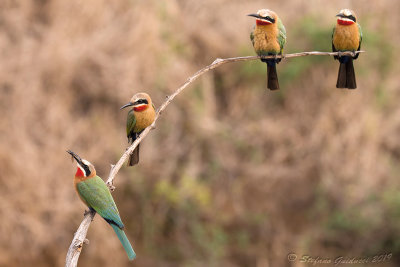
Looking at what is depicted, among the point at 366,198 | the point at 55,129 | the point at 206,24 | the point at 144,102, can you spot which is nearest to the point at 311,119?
the point at 366,198

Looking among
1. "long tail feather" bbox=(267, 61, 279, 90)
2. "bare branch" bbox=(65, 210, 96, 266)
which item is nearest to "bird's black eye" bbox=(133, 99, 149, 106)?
"long tail feather" bbox=(267, 61, 279, 90)

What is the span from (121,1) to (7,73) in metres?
2.12

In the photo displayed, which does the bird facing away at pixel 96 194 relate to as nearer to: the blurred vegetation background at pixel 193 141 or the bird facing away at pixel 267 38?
the bird facing away at pixel 267 38

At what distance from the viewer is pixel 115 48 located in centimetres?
897

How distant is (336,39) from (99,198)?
1.35 metres

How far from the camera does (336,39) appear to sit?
10.1 feet

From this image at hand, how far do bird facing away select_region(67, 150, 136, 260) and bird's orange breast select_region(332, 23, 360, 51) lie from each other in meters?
1.27

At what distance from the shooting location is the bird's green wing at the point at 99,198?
3086 mm

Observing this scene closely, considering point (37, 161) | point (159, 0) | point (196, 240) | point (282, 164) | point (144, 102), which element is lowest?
point (196, 240)

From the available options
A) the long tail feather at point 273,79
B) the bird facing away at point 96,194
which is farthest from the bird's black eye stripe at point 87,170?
the long tail feather at point 273,79

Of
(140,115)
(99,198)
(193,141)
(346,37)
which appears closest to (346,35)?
(346,37)

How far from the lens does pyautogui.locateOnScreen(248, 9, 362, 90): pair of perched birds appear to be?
2.90m

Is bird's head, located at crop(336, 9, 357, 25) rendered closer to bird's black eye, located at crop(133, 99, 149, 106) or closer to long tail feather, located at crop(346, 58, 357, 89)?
long tail feather, located at crop(346, 58, 357, 89)

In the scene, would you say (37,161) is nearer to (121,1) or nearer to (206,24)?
(121,1)
